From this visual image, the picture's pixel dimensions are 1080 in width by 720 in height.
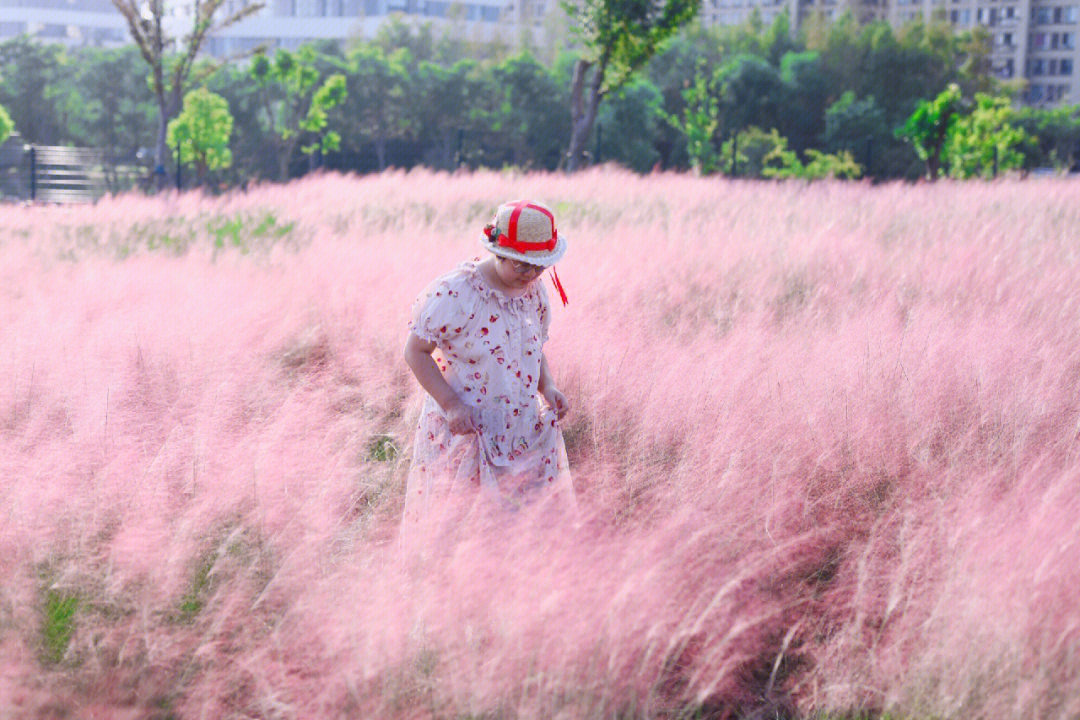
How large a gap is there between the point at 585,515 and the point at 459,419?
1.38ft

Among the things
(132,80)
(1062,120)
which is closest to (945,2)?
(1062,120)

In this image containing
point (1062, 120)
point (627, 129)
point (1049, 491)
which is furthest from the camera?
point (1062, 120)

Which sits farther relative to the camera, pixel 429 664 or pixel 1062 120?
pixel 1062 120

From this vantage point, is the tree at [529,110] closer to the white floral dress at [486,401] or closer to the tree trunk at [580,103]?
the tree trunk at [580,103]

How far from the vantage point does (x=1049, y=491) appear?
2.34 m

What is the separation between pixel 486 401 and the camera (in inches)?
104

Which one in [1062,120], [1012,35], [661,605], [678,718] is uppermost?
[1012,35]

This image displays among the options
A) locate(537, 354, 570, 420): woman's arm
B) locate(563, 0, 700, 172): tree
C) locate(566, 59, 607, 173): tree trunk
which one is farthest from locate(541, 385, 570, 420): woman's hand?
locate(566, 59, 607, 173): tree trunk

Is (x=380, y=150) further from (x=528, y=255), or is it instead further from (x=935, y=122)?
(x=528, y=255)

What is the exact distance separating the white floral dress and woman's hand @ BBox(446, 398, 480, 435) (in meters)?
0.05

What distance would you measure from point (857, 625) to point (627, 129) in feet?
101

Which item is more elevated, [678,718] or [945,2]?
[945,2]

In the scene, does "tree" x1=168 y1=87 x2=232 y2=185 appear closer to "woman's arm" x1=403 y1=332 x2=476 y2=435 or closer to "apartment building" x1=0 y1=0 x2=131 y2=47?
"woman's arm" x1=403 y1=332 x2=476 y2=435

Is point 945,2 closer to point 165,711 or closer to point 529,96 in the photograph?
point 529,96
